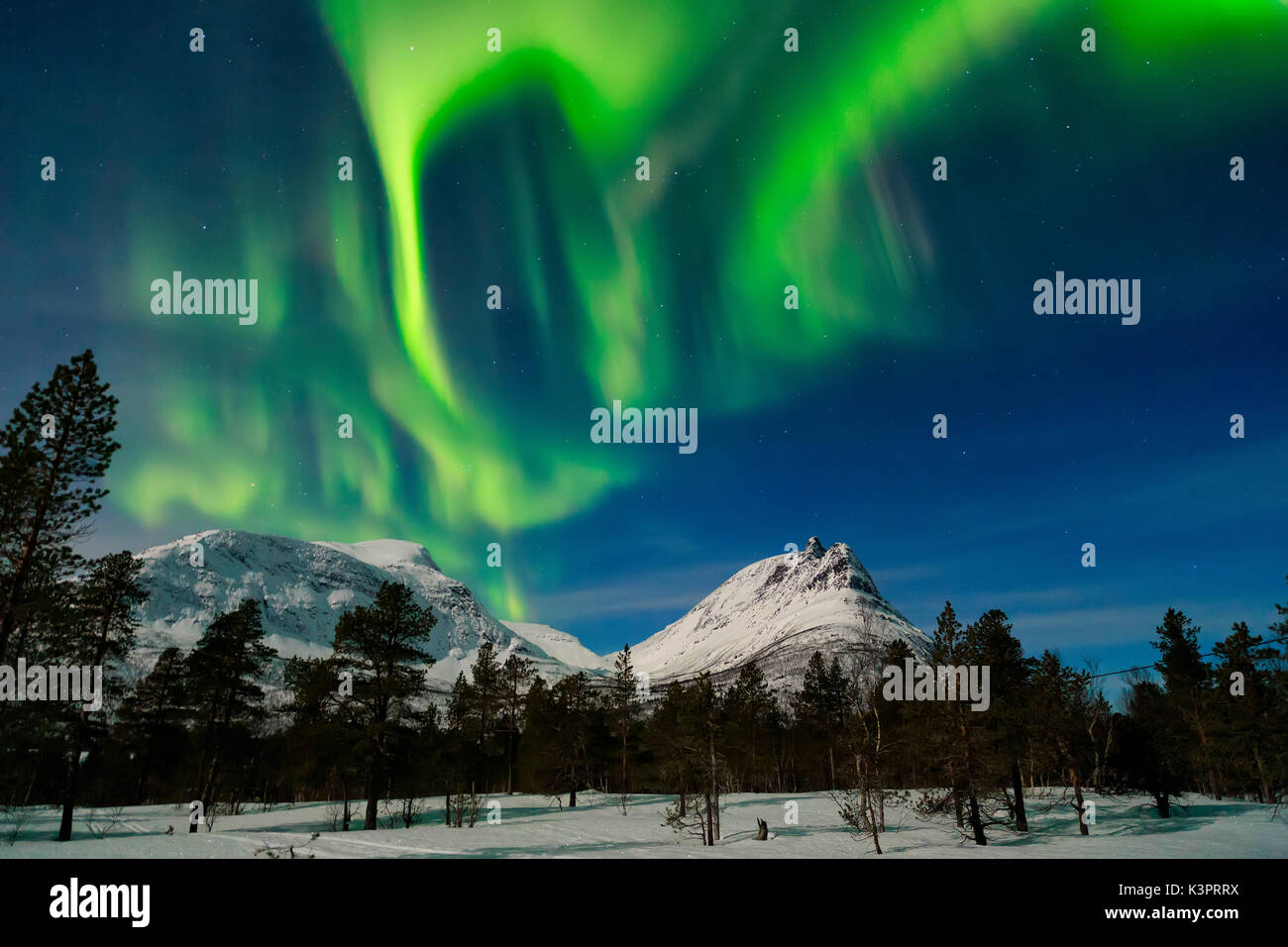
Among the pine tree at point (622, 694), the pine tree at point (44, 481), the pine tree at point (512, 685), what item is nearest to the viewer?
the pine tree at point (44, 481)

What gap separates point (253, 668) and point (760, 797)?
48209 mm

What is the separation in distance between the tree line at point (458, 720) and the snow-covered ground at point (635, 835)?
1.86 metres

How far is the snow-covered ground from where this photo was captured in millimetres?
25594

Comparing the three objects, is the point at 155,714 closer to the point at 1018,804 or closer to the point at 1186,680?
the point at 1018,804

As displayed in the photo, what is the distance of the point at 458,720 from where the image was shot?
6150 centimetres

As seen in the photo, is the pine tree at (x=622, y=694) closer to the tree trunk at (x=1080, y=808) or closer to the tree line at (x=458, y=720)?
the tree line at (x=458, y=720)

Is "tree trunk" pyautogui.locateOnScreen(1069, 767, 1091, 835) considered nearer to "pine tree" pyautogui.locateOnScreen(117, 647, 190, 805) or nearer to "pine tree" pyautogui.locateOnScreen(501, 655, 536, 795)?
"pine tree" pyautogui.locateOnScreen(501, 655, 536, 795)

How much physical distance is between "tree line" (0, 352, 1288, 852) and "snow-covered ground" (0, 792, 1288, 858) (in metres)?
1.86

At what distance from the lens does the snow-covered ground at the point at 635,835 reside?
2559 cm

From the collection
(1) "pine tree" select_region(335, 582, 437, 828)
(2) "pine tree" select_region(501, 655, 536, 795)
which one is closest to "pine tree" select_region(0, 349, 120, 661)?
(1) "pine tree" select_region(335, 582, 437, 828)

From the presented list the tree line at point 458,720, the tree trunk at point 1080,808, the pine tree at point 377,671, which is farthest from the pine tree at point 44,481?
the tree trunk at point 1080,808
